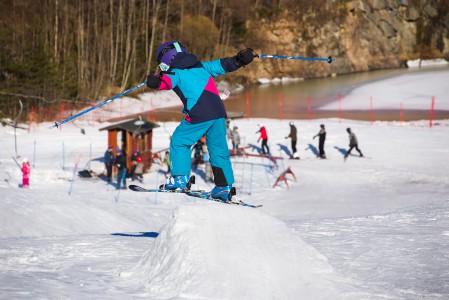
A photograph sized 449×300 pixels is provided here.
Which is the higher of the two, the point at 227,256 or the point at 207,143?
the point at 207,143

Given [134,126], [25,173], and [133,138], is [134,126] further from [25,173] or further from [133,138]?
[25,173]

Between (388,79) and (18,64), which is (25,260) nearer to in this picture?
(18,64)

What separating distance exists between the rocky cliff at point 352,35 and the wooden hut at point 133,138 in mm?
47760

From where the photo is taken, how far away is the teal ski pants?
6230 mm

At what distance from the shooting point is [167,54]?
6.27 metres

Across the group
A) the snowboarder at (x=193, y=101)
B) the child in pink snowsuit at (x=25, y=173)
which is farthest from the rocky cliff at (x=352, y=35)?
the snowboarder at (x=193, y=101)

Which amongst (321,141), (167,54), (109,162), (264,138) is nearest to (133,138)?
(109,162)

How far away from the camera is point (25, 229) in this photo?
12266 mm

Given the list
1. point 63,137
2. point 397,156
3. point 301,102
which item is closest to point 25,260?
point 397,156

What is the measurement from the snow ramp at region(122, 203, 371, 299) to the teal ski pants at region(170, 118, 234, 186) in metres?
0.98

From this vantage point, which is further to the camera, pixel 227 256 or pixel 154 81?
pixel 154 81

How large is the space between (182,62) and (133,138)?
16472 mm

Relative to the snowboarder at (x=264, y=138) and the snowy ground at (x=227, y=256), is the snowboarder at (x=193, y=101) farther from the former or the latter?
the snowboarder at (x=264, y=138)

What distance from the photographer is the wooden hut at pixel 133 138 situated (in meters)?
22.0
